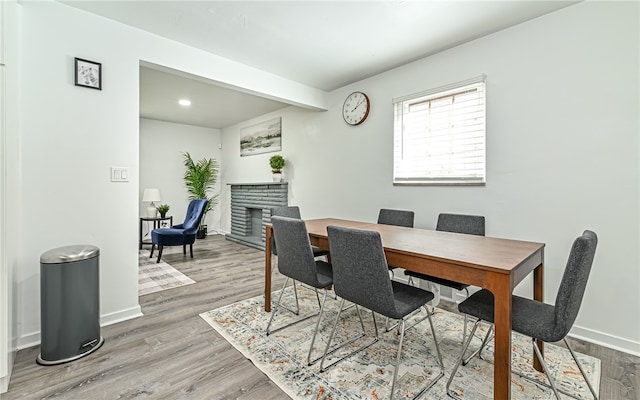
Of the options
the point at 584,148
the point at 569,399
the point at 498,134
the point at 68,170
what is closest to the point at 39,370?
the point at 68,170

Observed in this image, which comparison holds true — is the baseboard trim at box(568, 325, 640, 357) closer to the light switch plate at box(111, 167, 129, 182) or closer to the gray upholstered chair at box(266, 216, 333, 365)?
the gray upholstered chair at box(266, 216, 333, 365)

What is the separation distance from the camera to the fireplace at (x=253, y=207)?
511 centimetres

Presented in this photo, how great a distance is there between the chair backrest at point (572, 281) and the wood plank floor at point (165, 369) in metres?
0.78

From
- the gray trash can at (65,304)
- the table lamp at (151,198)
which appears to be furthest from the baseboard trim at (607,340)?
the table lamp at (151,198)

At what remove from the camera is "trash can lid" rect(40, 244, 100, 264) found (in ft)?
6.04

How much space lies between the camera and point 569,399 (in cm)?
156

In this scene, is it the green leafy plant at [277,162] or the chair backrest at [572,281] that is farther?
the green leafy plant at [277,162]

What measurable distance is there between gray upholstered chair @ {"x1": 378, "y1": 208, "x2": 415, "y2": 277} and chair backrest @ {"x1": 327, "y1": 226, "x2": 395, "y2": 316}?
1.28 meters

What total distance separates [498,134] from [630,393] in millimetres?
1949

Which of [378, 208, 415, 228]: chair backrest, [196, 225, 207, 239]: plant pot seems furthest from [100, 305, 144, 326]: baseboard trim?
[196, 225, 207, 239]: plant pot

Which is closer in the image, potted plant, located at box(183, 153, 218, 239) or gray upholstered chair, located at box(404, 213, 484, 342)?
gray upholstered chair, located at box(404, 213, 484, 342)

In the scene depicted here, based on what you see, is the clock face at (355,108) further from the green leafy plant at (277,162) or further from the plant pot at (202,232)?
the plant pot at (202,232)

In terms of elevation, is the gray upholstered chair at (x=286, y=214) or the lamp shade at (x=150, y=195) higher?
the lamp shade at (x=150, y=195)

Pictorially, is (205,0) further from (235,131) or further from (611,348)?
A: (235,131)
